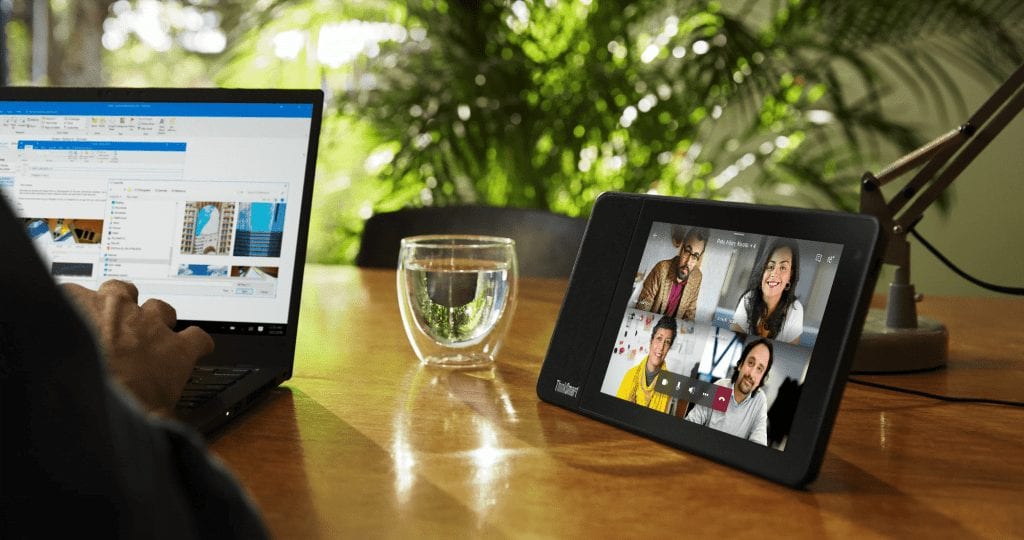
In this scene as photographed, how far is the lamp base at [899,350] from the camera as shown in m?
0.97

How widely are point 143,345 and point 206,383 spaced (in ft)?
0.45

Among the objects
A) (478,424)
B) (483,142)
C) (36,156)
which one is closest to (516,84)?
(483,142)

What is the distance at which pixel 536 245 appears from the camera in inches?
73.6

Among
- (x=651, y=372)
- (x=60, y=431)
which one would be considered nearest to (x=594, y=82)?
(x=651, y=372)

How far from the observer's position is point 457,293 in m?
0.99

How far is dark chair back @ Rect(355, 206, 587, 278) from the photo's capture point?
72.0 inches

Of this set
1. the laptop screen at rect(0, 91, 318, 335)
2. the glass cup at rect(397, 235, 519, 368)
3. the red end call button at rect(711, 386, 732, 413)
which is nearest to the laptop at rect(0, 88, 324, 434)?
the laptop screen at rect(0, 91, 318, 335)

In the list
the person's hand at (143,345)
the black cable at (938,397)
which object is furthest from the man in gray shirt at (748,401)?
the person's hand at (143,345)

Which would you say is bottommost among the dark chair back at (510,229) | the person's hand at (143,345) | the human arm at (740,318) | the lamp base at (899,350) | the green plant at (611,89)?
the person's hand at (143,345)

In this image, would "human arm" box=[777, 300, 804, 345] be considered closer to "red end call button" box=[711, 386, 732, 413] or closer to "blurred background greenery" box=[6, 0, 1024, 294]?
"red end call button" box=[711, 386, 732, 413]

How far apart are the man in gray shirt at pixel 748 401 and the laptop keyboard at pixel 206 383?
0.39 meters

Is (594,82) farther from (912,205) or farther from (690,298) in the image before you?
(690,298)

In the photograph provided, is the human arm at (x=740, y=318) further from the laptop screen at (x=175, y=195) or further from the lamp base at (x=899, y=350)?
the laptop screen at (x=175, y=195)

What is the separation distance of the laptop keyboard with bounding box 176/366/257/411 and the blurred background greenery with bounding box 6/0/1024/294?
156 centimetres
